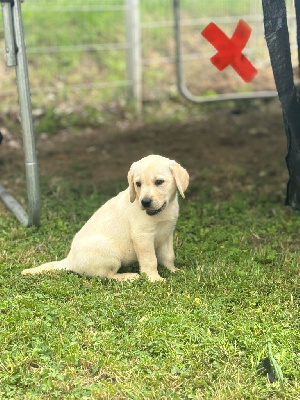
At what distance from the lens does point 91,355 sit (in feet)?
10.8

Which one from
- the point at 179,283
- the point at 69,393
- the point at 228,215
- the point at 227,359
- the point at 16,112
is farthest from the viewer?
the point at 16,112

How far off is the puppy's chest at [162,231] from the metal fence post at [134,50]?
581cm

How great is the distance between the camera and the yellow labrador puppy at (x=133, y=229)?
4031mm

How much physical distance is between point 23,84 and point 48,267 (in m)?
1.54

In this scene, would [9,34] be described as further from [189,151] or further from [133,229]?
[189,151]

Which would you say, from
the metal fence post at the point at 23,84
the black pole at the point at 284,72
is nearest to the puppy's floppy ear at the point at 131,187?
the metal fence post at the point at 23,84

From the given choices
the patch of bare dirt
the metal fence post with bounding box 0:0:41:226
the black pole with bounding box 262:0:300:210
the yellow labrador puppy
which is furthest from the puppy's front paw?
the patch of bare dirt

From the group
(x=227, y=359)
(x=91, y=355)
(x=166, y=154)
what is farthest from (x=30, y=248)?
(x=166, y=154)

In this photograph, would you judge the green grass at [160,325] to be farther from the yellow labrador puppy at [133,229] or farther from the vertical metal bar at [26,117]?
the vertical metal bar at [26,117]

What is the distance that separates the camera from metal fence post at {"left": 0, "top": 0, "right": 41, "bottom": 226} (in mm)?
4879

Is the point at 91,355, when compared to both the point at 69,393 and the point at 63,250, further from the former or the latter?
the point at 63,250

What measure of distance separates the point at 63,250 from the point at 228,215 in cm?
163

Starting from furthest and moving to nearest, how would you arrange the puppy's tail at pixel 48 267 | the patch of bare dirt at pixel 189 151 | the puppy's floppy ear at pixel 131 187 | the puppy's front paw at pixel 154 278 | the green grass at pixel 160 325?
the patch of bare dirt at pixel 189 151
the puppy's tail at pixel 48 267
the puppy's front paw at pixel 154 278
the puppy's floppy ear at pixel 131 187
the green grass at pixel 160 325

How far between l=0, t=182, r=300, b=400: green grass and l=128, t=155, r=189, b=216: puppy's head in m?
0.54
